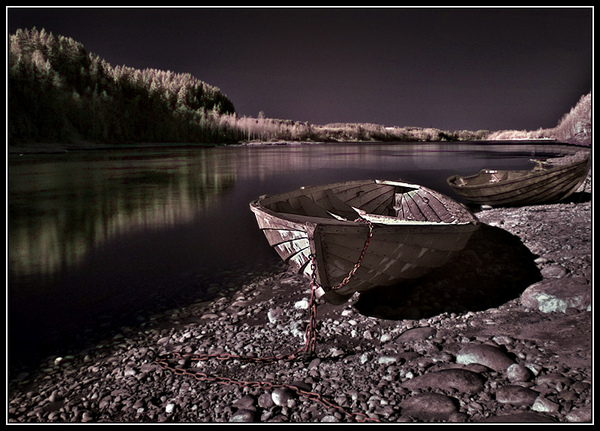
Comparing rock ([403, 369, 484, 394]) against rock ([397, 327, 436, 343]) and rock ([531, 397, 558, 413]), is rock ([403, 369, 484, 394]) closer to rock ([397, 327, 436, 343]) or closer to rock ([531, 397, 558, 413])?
rock ([531, 397, 558, 413])

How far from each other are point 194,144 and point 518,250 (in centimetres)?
10323

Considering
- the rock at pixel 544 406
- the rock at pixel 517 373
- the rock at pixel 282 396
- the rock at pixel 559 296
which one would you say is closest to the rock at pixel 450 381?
the rock at pixel 517 373

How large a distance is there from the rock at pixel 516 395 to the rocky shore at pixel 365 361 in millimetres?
12

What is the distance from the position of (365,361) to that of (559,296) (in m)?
3.09

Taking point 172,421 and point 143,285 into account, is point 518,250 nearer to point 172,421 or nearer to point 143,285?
point 172,421

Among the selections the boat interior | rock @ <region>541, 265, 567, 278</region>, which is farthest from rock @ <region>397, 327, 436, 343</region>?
rock @ <region>541, 265, 567, 278</region>

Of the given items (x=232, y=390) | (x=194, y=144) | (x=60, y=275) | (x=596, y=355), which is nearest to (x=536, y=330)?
(x=596, y=355)

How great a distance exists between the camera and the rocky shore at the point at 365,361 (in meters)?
3.86

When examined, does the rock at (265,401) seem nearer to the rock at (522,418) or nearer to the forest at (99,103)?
the rock at (522,418)

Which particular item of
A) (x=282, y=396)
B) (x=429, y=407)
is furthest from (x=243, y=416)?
(x=429, y=407)

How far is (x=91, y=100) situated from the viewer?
290 feet

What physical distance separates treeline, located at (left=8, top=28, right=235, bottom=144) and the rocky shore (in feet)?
222

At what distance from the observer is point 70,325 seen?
22.7 feet

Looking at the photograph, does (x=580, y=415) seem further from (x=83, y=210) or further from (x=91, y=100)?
(x=91, y=100)
